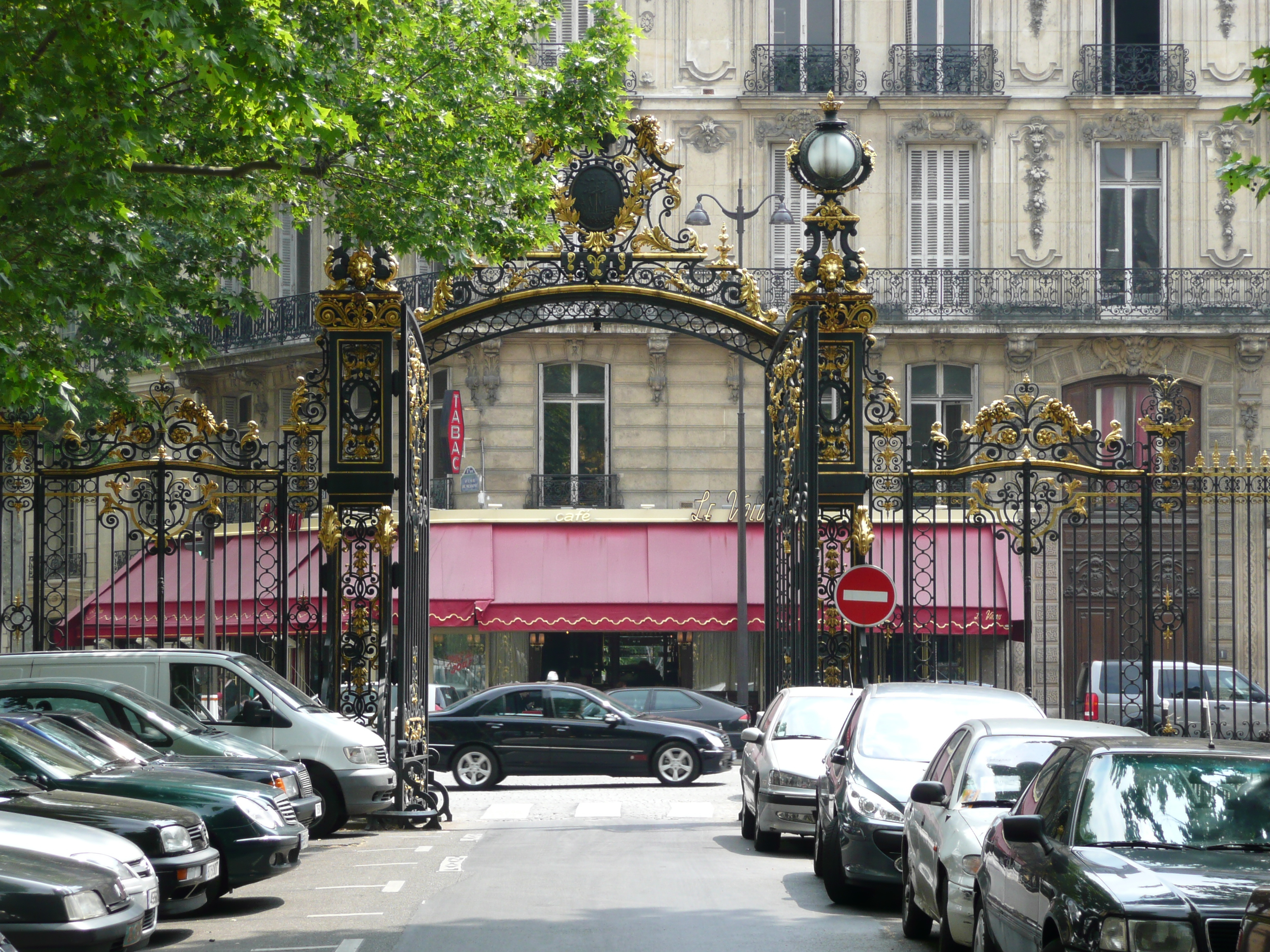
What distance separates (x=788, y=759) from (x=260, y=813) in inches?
189

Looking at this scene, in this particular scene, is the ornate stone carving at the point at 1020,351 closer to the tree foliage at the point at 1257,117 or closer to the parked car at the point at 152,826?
the tree foliage at the point at 1257,117

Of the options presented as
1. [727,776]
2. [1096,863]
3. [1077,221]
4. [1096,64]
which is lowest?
[727,776]

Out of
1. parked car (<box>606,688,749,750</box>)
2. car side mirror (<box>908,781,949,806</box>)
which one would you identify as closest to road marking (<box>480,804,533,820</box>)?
parked car (<box>606,688,749,750</box>)

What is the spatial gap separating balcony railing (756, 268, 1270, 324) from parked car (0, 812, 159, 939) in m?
21.6

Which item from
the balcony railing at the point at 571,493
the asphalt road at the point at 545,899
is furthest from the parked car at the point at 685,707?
the asphalt road at the point at 545,899

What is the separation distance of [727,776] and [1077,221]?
1244cm

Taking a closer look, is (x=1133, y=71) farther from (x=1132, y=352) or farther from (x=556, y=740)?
(x=556, y=740)

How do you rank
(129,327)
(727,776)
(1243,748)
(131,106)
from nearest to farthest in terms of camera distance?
(1243,748) < (131,106) < (129,327) < (727,776)

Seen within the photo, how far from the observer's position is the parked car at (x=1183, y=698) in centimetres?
1777

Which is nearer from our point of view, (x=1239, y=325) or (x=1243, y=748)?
(x=1243, y=748)

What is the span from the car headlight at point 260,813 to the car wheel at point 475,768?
1097cm

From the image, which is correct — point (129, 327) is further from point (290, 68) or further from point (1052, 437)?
point (1052, 437)

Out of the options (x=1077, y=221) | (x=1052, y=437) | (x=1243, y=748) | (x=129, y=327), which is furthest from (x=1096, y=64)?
(x=1243, y=748)

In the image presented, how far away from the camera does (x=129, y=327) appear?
15438 millimetres
